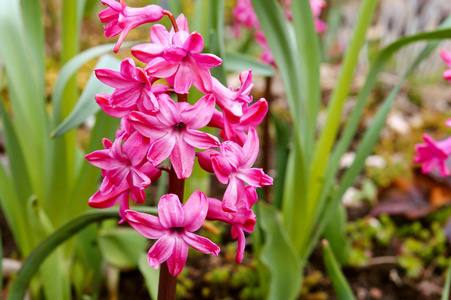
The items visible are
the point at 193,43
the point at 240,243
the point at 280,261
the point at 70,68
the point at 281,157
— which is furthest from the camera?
the point at 281,157

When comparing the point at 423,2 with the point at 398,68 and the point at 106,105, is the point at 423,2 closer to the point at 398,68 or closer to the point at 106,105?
the point at 398,68

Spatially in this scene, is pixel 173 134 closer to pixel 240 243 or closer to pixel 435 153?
pixel 240 243

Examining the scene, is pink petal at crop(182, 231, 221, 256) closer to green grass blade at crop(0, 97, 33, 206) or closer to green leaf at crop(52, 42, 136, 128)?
green leaf at crop(52, 42, 136, 128)

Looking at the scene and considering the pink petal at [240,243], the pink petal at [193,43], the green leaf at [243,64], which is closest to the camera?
the pink petal at [193,43]

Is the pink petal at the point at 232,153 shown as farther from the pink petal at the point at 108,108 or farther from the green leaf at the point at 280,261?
the green leaf at the point at 280,261

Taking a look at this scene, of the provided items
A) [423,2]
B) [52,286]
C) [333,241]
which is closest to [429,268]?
[333,241]

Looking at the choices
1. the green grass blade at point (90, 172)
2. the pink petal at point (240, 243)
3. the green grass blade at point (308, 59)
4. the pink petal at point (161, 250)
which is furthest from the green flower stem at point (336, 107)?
the pink petal at point (161, 250)

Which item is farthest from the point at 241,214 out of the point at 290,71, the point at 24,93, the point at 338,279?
the point at 24,93
